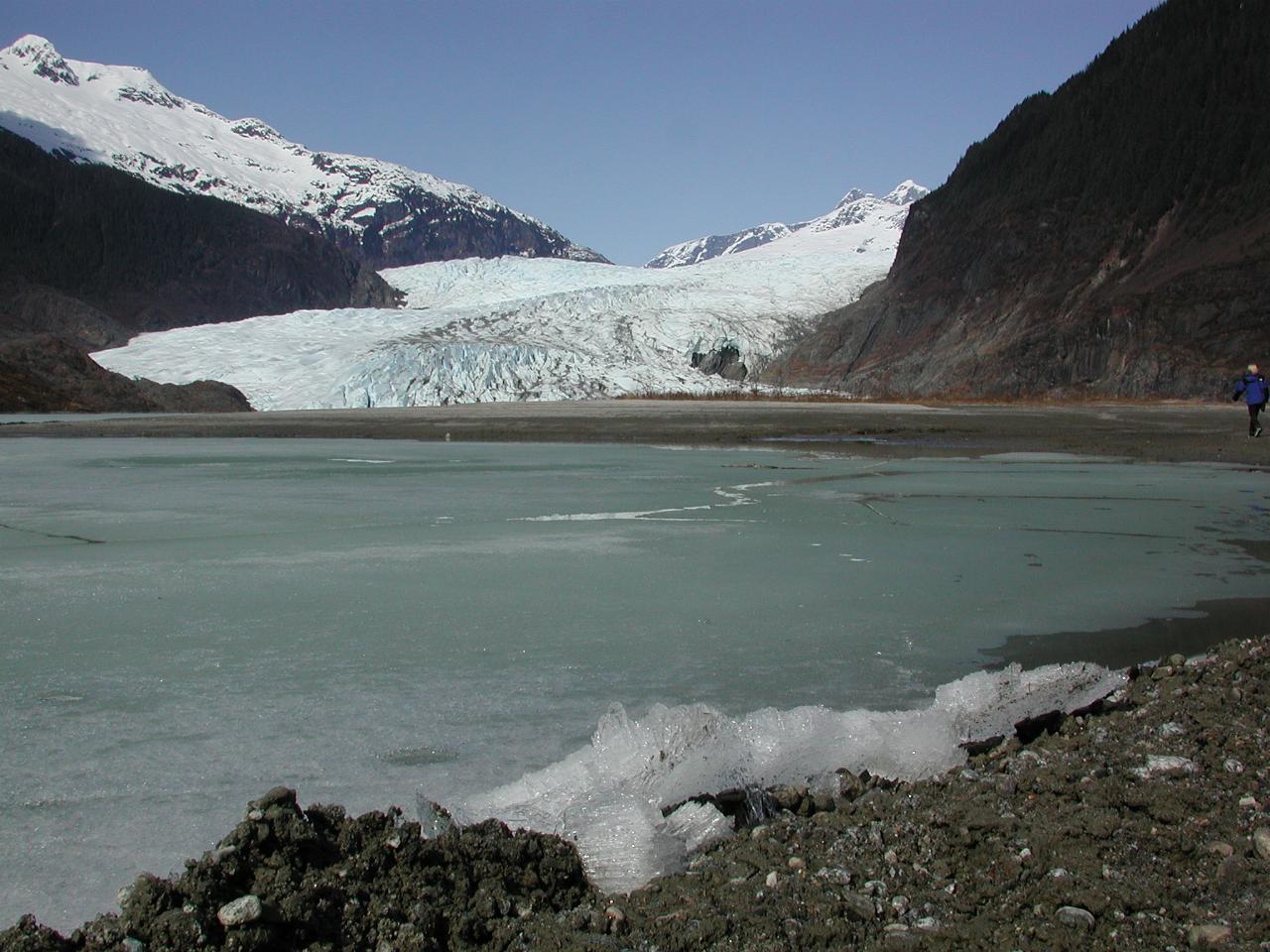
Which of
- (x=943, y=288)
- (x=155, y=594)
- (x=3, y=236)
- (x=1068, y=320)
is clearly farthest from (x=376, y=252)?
(x=155, y=594)

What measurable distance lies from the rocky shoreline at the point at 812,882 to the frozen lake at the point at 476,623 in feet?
0.59

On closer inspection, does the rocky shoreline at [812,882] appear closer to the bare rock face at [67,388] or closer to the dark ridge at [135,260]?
the bare rock face at [67,388]

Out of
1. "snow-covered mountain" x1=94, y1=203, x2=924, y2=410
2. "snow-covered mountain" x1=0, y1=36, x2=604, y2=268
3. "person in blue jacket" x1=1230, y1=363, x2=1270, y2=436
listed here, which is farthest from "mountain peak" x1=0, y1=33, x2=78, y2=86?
"person in blue jacket" x1=1230, y1=363, x2=1270, y2=436

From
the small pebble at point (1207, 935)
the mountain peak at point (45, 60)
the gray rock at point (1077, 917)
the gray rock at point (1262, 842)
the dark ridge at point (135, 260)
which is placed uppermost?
the mountain peak at point (45, 60)

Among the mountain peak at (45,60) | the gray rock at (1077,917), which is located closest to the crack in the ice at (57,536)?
the gray rock at (1077,917)

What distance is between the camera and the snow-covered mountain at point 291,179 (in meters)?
106

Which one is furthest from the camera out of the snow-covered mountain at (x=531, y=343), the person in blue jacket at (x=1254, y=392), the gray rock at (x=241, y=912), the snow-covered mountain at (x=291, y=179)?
the snow-covered mountain at (x=291, y=179)

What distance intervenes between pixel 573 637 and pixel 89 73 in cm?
23074

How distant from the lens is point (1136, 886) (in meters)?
1.53

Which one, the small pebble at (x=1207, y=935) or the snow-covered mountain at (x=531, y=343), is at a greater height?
the snow-covered mountain at (x=531, y=343)

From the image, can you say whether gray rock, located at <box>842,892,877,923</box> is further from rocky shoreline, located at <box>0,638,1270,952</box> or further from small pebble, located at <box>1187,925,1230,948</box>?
small pebble, located at <box>1187,925,1230,948</box>

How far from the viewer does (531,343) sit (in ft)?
133

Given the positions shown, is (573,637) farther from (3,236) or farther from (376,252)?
(376,252)

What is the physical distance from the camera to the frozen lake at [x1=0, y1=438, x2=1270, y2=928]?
6.42 feet
